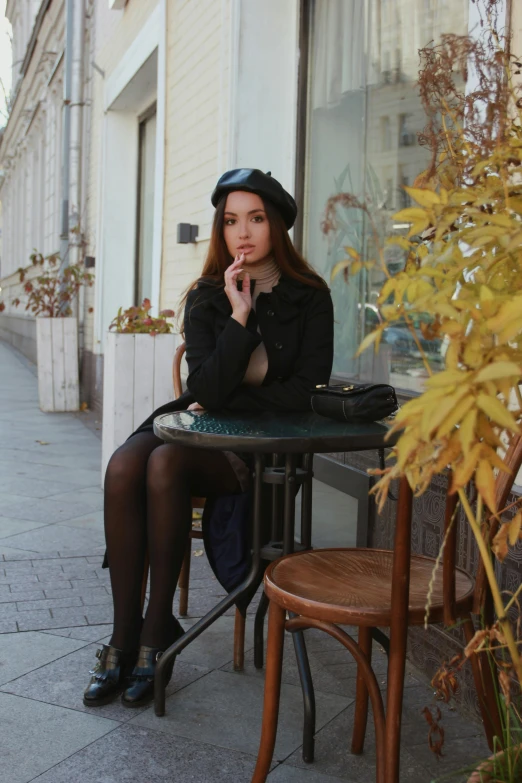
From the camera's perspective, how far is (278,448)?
7.14 feet

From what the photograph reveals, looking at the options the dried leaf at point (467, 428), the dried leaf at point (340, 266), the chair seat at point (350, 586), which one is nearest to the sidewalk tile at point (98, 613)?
the chair seat at point (350, 586)

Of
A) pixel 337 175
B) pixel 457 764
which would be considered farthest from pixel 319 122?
pixel 457 764

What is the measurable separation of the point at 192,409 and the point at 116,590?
609 millimetres

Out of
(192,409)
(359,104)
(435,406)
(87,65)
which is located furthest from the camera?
(87,65)

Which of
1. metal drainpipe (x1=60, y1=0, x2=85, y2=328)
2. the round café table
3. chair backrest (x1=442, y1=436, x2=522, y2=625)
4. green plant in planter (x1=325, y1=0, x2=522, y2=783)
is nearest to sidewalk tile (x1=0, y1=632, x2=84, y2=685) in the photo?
the round café table

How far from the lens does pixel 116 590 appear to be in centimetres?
272

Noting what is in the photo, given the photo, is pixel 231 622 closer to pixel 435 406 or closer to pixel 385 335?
pixel 385 335

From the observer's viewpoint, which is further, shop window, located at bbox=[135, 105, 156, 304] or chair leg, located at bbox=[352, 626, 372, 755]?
shop window, located at bbox=[135, 105, 156, 304]

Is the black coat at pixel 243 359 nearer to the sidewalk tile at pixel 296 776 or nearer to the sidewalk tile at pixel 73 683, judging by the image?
the sidewalk tile at pixel 73 683

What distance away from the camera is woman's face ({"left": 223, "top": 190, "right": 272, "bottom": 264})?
2889 millimetres

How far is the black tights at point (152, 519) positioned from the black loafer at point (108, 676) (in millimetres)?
32

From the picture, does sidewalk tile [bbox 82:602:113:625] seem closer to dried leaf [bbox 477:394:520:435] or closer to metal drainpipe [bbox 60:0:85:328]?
dried leaf [bbox 477:394:520:435]

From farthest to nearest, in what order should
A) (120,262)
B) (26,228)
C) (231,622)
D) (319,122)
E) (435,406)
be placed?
(26,228)
(120,262)
(319,122)
(231,622)
(435,406)

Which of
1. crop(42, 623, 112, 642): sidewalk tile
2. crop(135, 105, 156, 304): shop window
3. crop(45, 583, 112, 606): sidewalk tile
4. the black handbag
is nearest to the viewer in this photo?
the black handbag
